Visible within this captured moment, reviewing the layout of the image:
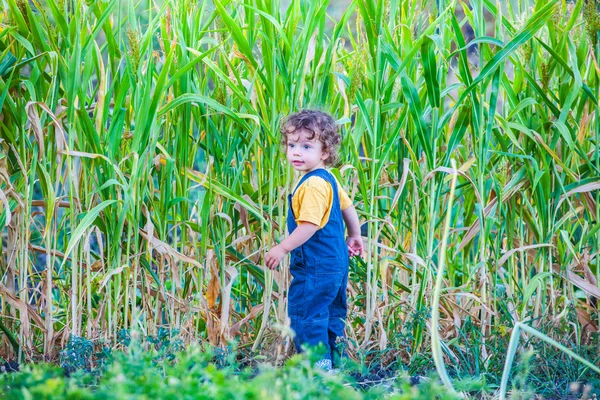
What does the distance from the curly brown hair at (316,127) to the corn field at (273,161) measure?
65 millimetres

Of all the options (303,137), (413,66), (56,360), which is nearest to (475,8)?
(413,66)

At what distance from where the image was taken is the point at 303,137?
221cm

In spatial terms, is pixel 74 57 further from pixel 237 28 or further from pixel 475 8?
pixel 475 8

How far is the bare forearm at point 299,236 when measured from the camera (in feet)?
6.90

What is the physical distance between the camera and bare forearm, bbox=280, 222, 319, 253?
2.10 meters

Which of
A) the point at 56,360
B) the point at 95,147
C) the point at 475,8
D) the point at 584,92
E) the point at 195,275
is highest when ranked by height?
the point at 475,8

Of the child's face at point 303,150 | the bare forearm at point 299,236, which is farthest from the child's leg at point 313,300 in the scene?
the child's face at point 303,150

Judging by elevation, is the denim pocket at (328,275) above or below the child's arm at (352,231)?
below

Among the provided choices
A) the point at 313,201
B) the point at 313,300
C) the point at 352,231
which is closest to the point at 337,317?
the point at 313,300

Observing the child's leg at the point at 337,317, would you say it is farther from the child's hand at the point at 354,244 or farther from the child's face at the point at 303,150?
the child's face at the point at 303,150

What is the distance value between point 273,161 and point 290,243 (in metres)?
0.34

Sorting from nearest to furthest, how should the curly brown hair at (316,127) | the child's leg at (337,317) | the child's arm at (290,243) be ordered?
1. the child's arm at (290,243)
2. the curly brown hair at (316,127)
3. the child's leg at (337,317)

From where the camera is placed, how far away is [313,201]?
2.16 meters

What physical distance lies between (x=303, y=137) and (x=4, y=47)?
106 cm
